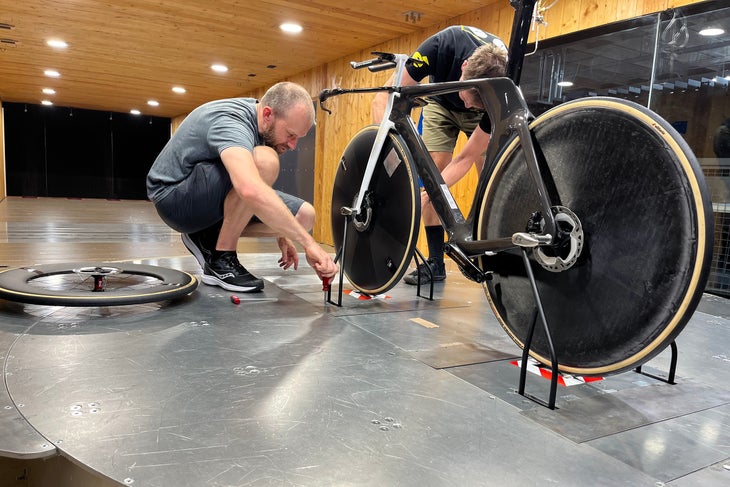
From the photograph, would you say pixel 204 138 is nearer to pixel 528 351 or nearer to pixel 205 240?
pixel 205 240

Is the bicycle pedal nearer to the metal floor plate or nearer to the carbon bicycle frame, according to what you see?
the carbon bicycle frame

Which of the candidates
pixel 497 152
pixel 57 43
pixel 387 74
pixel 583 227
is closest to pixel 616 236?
pixel 583 227

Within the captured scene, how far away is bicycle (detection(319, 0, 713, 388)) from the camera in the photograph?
1.09 m

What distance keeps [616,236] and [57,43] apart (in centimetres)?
751

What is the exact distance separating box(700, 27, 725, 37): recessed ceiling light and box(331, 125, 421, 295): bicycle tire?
2.43 m

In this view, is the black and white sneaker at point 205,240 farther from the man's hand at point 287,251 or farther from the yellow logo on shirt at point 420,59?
the yellow logo on shirt at point 420,59

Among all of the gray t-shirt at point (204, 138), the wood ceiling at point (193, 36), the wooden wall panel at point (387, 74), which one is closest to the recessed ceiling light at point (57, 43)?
the wood ceiling at point (193, 36)

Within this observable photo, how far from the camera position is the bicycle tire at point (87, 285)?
172 cm

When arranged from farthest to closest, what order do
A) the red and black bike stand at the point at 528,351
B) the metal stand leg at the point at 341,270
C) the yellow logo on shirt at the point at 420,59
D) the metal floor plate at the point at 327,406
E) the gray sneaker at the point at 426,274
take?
1. the gray sneaker at the point at 426,274
2. the yellow logo on shirt at the point at 420,59
3. the metal stand leg at the point at 341,270
4. the red and black bike stand at the point at 528,351
5. the metal floor plate at the point at 327,406

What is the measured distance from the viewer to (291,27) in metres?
5.40

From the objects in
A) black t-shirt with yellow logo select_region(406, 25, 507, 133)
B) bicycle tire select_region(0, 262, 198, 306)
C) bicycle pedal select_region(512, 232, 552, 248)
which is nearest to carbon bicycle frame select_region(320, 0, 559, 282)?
bicycle pedal select_region(512, 232, 552, 248)

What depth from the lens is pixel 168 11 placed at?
16.6 feet

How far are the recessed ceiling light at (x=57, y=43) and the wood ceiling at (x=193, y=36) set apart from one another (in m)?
0.07

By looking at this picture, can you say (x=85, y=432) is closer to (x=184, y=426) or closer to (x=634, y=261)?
(x=184, y=426)
